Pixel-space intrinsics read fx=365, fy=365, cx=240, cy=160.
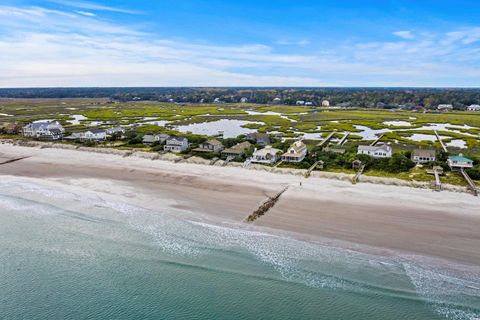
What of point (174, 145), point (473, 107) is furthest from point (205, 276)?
point (473, 107)

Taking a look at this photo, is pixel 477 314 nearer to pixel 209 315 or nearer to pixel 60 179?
pixel 209 315

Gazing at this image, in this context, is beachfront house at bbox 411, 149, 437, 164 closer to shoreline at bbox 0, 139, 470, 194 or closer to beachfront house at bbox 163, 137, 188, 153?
shoreline at bbox 0, 139, 470, 194

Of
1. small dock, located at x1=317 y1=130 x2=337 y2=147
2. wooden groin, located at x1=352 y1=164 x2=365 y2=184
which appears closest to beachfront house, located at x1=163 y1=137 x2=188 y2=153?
small dock, located at x1=317 y1=130 x2=337 y2=147

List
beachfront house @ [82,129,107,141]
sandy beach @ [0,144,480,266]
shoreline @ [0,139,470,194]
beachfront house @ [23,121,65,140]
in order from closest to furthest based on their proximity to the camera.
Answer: sandy beach @ [0,144,480,266] < shoreline @ [0,139,470,194] < beachfront house @ [82,129,107,141] < beachfront house @ [23,121,65,140]

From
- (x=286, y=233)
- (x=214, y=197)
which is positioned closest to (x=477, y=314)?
(x=286, y=233)

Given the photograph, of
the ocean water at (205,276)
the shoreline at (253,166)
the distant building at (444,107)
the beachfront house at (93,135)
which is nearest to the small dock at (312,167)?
the shoreline at (253,166)

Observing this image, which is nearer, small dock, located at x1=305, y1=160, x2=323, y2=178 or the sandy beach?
the sandy beach
